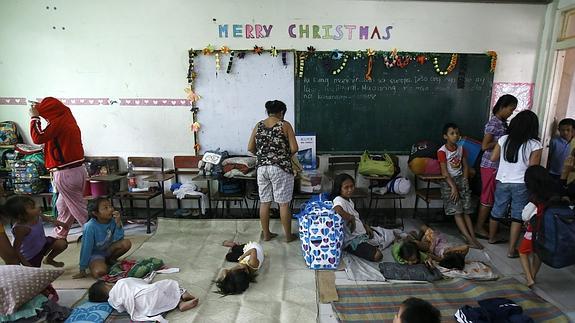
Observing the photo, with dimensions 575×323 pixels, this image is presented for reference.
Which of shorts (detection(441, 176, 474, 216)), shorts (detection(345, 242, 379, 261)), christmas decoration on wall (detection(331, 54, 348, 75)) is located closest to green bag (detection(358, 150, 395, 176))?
shorts (detection(441, 176, 474, 216))

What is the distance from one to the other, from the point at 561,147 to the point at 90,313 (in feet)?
15.7

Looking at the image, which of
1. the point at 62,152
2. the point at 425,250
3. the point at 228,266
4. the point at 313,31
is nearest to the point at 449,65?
the point at 313,31

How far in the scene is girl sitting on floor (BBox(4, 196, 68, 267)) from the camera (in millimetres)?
2592

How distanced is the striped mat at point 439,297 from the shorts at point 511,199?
675mm

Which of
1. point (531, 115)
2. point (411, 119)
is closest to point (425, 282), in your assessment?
point (531, 115)

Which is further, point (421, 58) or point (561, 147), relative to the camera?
point (421, 58)

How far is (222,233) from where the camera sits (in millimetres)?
3846

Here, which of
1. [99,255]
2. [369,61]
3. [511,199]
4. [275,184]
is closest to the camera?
[99,255]

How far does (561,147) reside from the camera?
3.74 metres

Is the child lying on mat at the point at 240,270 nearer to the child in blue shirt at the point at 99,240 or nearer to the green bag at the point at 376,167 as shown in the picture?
the child in blue shirt at the point at 99,240

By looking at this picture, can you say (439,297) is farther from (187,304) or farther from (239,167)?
(239,167)

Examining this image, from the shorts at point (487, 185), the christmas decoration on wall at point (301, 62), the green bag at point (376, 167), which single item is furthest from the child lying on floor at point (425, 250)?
the christmas decoration on wall at point (301, 62)

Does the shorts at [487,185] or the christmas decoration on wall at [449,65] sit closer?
the shorts at [487,185]

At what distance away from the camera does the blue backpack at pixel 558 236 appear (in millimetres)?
2371
